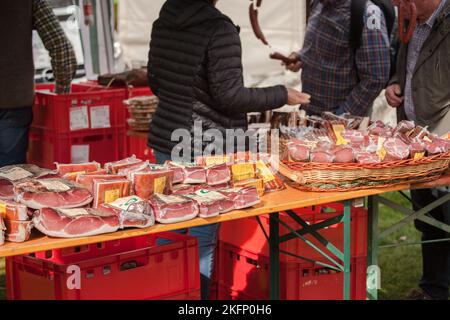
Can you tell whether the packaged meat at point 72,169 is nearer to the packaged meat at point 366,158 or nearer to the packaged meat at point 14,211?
the packaged meat at point 14,211

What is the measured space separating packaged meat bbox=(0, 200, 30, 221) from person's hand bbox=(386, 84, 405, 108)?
249cm

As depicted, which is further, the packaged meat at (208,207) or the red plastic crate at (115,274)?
the red plastic crate at (115,274)

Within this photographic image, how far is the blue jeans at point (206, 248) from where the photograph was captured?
13.2 feet

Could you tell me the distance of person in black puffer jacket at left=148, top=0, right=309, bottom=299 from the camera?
12.6ft

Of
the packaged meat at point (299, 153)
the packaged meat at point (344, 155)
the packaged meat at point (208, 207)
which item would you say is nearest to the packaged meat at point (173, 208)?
the packaged meat at point (208, 207)

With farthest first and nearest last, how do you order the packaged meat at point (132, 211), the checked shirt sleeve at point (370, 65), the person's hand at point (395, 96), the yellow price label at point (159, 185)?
the checked shirt sleeve at point (370, 65)
the person's hand at point (395, 96)
the yellow price label at point (159, 185)
the packaged meat at point (132, 211)

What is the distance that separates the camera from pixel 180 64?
393cm

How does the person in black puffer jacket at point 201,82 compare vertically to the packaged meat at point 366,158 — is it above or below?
above

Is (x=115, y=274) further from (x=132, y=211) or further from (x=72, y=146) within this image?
(x=72, y=146)

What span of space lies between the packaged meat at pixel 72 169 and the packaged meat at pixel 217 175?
46cm

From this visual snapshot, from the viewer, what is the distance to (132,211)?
2.94m

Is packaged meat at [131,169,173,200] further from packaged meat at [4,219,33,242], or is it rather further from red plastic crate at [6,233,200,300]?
packaged meat at [4,219,33,242]

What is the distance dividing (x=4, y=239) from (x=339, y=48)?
2.73 m

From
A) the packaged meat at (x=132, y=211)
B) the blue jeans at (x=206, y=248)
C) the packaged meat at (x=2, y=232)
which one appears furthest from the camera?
the blue jeans at (x=206, y=248)
